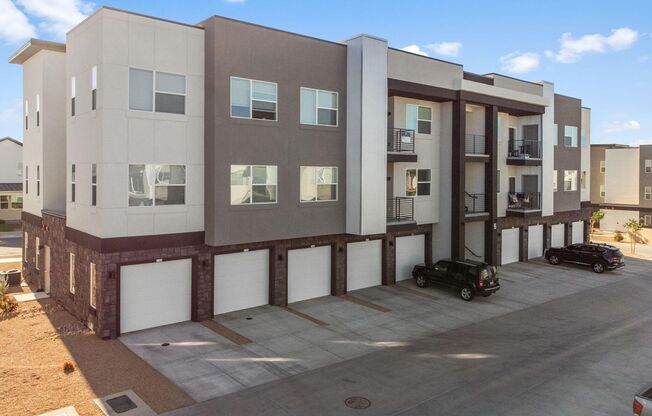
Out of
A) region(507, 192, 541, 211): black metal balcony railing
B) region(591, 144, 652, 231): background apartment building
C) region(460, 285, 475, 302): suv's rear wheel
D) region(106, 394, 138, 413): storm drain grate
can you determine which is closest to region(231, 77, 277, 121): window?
region(106, 394, 138, 413): storm drain grate

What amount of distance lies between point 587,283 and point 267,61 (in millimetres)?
20002

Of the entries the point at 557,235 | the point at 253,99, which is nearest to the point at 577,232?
the point at 557,235

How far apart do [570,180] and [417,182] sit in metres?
15.7

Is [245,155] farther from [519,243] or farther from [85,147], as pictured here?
[519,243]

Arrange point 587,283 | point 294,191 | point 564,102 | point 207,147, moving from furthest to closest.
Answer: point 564,102, point 587,283, point 294,191, point 207,147

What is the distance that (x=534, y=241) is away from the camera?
32.8m

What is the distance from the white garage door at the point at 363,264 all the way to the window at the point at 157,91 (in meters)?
10.2

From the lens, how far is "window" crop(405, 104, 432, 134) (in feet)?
82.0

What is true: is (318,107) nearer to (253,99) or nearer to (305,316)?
(253,99)

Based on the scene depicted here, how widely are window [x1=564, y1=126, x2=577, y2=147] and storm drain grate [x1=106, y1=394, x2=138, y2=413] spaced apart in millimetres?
32455

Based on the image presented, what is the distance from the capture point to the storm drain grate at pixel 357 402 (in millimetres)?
11586

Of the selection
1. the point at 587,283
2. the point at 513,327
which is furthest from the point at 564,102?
the point at 513,327

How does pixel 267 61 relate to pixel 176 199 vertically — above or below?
above

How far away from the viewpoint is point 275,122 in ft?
62.0
